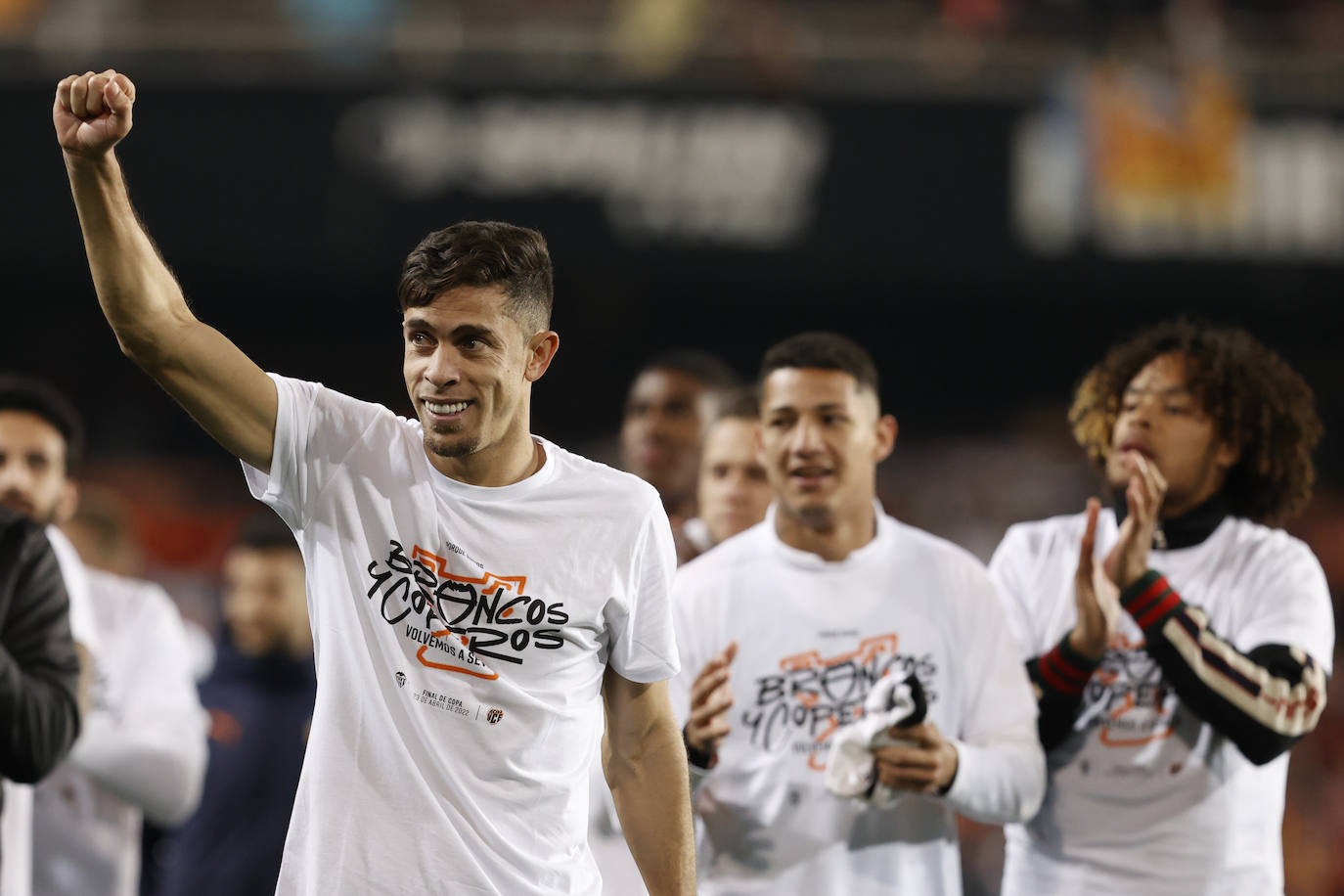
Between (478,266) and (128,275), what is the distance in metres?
0.65

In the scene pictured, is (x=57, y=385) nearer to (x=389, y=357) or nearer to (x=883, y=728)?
(x=389, y=357)

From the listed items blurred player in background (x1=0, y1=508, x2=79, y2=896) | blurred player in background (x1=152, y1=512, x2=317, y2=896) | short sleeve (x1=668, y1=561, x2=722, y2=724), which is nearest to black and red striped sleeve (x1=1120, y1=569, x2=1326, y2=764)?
short sleeve (x1=668, y1=561, x2=722, y2=724)

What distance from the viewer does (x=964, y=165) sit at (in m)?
11.9

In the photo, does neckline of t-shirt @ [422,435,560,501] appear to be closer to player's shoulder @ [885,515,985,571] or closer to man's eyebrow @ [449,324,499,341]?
man's eyebrow @ [449,324,499,341]

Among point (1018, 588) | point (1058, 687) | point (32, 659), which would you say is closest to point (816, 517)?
point (1018, 588)

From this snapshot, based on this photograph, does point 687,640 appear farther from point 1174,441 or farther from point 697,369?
point 697,369

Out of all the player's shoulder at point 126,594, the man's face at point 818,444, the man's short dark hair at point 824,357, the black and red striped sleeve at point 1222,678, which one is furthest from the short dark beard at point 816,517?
the player's shoulder at point 126,594

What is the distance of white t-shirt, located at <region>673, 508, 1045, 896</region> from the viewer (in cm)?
386

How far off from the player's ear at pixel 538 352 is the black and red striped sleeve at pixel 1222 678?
1.63 m

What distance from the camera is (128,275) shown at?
101 inches

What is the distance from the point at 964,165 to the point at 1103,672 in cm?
844

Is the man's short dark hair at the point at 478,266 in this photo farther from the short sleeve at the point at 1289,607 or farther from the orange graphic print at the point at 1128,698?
the short sleeve at the point at 1289,607

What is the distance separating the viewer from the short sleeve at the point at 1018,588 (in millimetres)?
4195

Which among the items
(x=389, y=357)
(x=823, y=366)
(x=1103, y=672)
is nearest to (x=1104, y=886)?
(x=1103, y=672)
